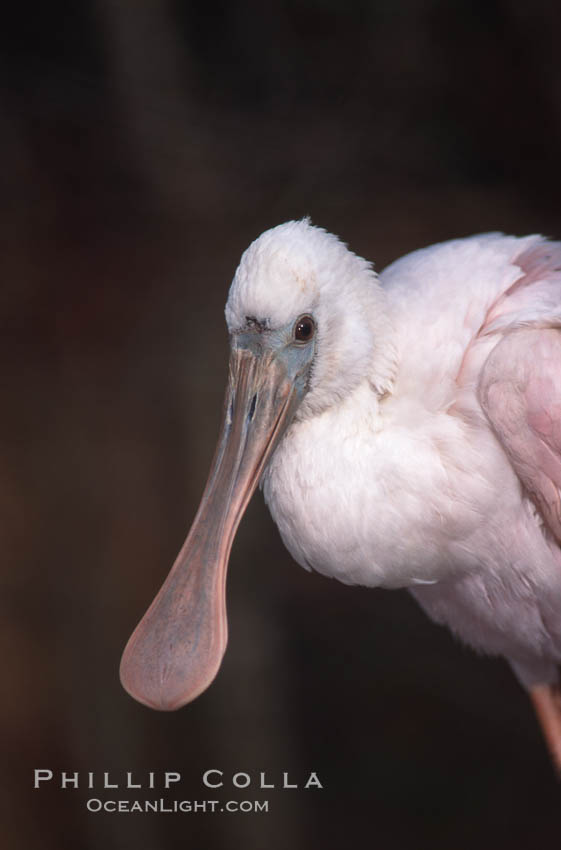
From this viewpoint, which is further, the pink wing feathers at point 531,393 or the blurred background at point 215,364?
the blurred background at point 215,364

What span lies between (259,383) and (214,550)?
25 cm

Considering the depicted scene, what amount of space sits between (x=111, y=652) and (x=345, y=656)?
687 mm

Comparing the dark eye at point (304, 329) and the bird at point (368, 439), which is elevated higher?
the dark eye at point (304, 329)

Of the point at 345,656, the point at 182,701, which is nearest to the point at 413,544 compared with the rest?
the point at 182,701

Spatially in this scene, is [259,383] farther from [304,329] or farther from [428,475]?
[428,475]

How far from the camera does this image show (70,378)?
99.7 inches

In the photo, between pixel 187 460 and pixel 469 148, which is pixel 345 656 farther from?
pixel 469 148

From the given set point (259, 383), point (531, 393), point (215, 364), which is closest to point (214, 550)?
point (259, 383)

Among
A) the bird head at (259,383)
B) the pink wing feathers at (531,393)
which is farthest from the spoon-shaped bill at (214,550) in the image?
the pink wing feathers at (531,393)

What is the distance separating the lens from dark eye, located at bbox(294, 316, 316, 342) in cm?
123

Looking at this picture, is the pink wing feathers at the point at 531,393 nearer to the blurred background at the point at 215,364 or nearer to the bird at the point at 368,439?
the bird at the point at 368,439

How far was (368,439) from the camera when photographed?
1.26m

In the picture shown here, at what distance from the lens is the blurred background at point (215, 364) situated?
2.19m

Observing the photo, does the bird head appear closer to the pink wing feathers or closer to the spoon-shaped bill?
the spoon-shaped bill
